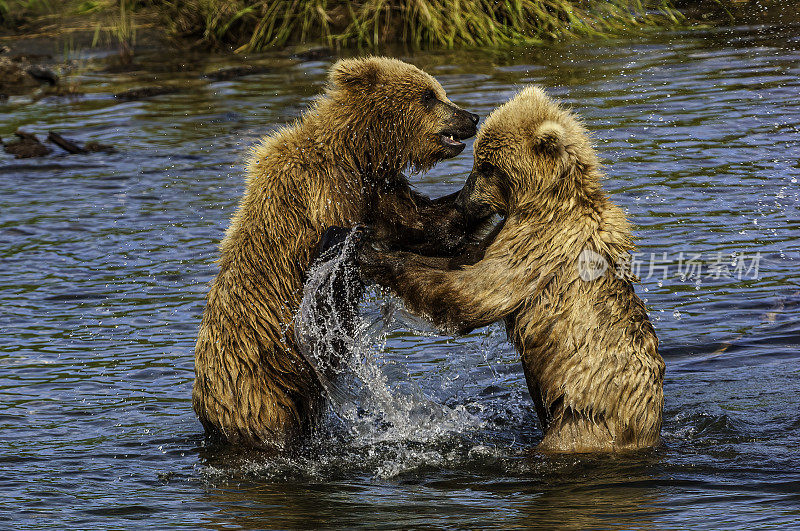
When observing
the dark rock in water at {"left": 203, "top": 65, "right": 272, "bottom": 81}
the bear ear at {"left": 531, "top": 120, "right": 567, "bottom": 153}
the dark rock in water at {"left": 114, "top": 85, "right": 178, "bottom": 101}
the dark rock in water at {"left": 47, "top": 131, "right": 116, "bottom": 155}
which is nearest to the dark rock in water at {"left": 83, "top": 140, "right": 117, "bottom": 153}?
the dark rock in water at {"left": 47, "top": 131, "right": 116, "bottom": 155}

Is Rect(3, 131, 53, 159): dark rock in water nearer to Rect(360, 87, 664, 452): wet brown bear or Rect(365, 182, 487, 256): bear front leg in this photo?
Rect(365, 182, 487, 256): bear front leg

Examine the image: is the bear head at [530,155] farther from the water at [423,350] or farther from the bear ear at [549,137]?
the water at [423,350]

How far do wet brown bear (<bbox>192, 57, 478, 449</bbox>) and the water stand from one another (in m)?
0.30

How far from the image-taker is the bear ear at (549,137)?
5531 mm

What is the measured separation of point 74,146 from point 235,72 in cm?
383

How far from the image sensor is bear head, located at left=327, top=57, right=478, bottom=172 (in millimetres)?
6176

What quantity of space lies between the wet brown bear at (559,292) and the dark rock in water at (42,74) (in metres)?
11.4

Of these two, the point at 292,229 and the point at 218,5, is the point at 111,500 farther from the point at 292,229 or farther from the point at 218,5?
the point at 218,5

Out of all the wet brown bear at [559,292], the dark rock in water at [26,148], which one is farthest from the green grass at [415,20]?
the wet brown bear at [559,292]

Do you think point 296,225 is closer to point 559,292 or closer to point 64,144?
point 559,292

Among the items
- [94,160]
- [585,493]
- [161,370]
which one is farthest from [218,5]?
[585,493]

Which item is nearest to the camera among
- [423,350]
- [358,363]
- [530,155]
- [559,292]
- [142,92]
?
[559,292]

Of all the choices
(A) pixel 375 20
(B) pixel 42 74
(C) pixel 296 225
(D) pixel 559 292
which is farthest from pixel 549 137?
(B) pixel 42 74

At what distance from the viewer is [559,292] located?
18.3 feet
